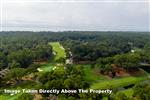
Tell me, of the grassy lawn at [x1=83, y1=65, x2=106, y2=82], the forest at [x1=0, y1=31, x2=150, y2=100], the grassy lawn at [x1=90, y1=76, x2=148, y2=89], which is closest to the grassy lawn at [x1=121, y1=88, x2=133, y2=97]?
the forest at [x1=0, y1=31, x2=150, y2=100]

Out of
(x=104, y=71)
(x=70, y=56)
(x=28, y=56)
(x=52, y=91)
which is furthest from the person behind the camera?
(x=70, y=56)

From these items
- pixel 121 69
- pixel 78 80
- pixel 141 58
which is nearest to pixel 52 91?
pixel 78 80

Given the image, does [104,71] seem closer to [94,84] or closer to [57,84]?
[94,84]

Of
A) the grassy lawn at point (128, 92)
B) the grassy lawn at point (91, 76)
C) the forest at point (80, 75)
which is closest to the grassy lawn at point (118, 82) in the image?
the forest at point (80, 75)

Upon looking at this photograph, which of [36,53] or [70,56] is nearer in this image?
[36,53]

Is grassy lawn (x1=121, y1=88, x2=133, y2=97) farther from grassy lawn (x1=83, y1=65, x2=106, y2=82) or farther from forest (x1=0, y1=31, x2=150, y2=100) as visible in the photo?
grassy lawn (x1=83, y1=65, x2=106, y2=82)

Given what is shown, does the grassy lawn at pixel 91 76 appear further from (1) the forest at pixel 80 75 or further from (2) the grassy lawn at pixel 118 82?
(2) the grassy lawn at pixel 118 82

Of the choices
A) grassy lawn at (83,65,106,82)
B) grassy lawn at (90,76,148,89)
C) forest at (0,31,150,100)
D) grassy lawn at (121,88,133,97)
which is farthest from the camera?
grassy lawn at (83,65,106,82)

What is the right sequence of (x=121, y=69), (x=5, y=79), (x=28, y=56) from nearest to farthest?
(x=5, y=79), (x=121, y=69), (x=28, y=56)

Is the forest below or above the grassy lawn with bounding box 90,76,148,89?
above

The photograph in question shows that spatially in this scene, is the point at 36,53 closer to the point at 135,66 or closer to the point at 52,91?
the point at 135,66
